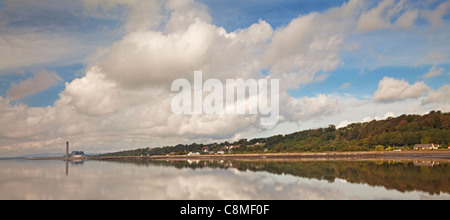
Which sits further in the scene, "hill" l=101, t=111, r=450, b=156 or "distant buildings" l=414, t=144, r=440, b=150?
"hill" l=101, t=111, r=450, b=156

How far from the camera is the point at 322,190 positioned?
22.4 meters

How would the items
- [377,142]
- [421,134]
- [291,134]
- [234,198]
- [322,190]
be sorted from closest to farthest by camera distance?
[234,198] < [322,190] < [421,134] < [377,142] < [291,134]

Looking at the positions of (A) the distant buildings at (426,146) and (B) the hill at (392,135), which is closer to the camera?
(A) the distant buildings at (426,146)

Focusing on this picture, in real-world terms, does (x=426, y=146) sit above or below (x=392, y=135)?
below

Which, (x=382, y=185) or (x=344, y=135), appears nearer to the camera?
(x=382, y=185)

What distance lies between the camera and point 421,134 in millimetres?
87938

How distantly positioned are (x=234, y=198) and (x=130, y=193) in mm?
7742

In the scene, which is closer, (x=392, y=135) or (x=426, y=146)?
(x=426, y=146)

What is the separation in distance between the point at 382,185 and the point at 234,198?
11.2 m
